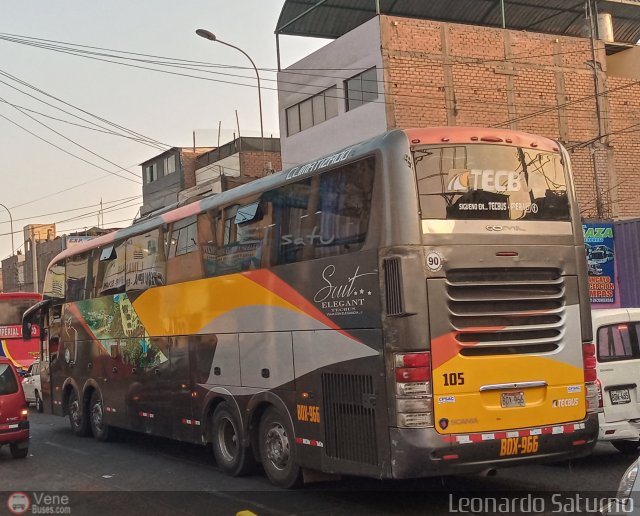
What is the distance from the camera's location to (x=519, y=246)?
302 inches

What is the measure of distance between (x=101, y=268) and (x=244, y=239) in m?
5.47

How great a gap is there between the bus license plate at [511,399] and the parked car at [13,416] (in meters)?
8.49

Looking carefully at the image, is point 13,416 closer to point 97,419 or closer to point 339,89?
point 97,419

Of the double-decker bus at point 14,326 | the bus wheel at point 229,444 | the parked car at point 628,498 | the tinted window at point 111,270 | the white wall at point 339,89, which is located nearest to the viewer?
the parked car at point 628,498

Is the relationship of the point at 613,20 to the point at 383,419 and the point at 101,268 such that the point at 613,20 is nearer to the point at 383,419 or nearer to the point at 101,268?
the point at 101,268

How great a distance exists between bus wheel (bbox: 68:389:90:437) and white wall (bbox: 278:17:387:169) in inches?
541

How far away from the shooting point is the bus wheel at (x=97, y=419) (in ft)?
47.8

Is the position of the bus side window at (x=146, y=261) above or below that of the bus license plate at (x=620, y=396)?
above

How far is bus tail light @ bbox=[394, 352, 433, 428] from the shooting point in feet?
23.2

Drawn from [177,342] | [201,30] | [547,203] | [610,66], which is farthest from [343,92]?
[547,203]

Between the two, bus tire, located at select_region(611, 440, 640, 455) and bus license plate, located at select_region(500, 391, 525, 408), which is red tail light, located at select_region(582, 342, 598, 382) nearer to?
bus license plate, located at select_region(500, 391, 525, 408)

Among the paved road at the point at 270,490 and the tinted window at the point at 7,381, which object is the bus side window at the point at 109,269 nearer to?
the tinted window at the point at 7,381

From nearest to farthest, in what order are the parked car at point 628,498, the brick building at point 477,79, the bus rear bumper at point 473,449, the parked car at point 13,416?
the parked car at point 628,498, the bus rear bumper at point 473,449, the parked car at point 13,416, the brick building at point 477,79

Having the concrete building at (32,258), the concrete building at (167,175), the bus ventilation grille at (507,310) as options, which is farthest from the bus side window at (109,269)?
the concrete building at (32,258)
